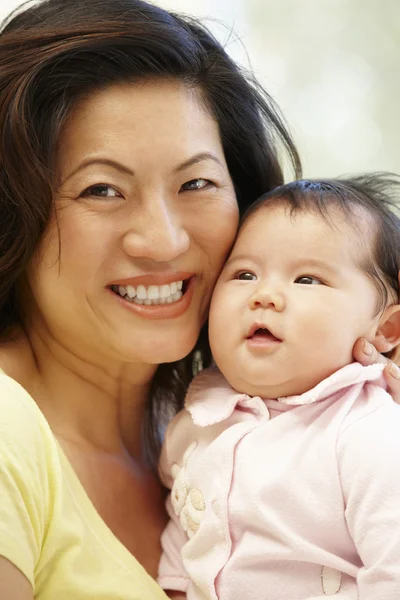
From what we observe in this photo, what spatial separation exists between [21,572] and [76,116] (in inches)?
29.2

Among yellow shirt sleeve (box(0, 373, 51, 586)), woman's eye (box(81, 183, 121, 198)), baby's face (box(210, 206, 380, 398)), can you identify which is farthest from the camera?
woman's eye (box(81, 183, 121, 198))

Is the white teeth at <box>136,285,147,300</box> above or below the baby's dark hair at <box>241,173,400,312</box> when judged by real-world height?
below

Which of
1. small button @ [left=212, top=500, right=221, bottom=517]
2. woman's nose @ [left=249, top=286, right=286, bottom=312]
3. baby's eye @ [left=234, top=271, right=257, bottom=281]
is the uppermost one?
woman's nose @ [left=249, top=286, right=286, bottom=312]

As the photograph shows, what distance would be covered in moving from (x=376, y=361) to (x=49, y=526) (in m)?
0.58

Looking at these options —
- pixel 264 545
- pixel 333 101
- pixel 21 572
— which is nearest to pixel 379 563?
pixel 264 545

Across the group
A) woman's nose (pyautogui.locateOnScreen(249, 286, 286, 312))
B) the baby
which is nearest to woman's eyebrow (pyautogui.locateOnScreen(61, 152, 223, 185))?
the baby

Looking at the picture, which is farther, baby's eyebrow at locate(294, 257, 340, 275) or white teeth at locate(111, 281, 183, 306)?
white teeth at locate(111, 281, 183, 306)

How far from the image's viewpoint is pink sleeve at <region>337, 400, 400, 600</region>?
1196 millimetres

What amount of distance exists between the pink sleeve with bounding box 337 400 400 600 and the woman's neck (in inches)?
21.6

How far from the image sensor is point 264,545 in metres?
1.33

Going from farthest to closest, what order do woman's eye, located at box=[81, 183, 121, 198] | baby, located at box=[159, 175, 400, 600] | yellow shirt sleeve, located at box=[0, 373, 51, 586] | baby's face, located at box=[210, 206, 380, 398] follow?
woman's eye, located at box=[81, 183, 121, 198] < baby's face, located at box=[210, 206, 380, 398] < baby, located at box=[159, 175, 400, 600] < yellow shirt sleeve, located at box=[0, 373, 51, 586]

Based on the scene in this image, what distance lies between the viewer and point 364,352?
1426mm

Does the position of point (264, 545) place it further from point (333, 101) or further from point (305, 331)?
point (333, 101)

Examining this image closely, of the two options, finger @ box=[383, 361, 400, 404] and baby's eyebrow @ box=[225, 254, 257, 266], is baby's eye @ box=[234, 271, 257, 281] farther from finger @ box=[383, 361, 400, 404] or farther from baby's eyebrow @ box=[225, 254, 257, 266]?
finger @ box=[383, 361, 400, 404]
